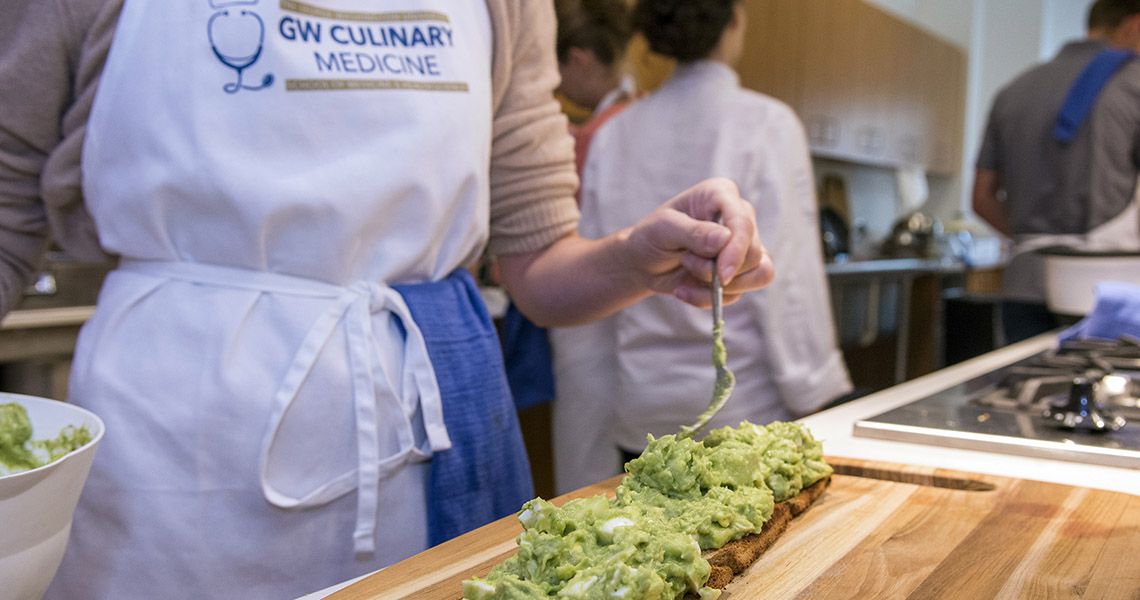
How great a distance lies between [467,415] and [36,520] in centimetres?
50

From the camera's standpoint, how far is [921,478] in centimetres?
98

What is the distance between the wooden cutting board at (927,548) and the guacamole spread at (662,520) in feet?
0.14

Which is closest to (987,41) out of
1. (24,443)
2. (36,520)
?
(24,443)

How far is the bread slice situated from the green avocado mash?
487 mm

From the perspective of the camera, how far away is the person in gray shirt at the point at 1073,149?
260cm

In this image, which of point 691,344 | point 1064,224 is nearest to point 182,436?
point 691,344

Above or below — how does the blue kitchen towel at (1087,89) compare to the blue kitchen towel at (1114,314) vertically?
above

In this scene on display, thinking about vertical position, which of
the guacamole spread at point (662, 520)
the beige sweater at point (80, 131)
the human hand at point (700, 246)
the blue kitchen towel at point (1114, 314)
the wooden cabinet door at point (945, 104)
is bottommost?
the guacamole spread at point (662, 520)

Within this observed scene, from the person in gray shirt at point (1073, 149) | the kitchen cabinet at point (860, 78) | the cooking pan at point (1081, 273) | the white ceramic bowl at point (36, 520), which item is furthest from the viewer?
the kitchen cabinet at point (860, 78)

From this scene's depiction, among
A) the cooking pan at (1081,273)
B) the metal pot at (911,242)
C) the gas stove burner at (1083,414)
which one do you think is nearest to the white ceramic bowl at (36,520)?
the gas stove burner at (1083,414)

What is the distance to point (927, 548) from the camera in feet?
2.61

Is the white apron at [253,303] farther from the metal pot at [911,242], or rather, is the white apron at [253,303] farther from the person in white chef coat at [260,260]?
the metal pot at [911,242]

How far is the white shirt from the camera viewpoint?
1.96m

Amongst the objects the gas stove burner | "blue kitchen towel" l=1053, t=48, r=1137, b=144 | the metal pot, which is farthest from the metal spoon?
the metal pot
